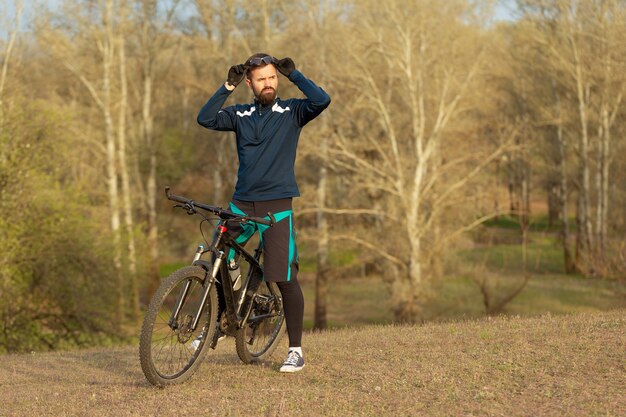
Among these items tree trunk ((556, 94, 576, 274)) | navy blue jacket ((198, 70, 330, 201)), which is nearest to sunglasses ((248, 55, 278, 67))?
navy blue jacket ((198, 70, 330, 201))

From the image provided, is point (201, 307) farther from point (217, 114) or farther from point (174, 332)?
point (217, 114)

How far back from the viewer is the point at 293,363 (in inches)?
247

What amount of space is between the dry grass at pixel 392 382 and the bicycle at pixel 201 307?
0.23 metres

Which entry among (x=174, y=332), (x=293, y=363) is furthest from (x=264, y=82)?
(x=293, y=363)

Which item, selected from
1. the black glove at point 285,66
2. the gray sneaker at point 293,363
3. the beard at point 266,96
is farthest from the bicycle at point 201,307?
the black glove at point 285,66

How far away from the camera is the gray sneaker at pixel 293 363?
20.5 feet

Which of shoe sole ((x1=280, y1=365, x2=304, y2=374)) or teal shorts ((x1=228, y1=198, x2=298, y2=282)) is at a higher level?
teal shorts ((x1=228, y1=198, x2=298, y2=282))

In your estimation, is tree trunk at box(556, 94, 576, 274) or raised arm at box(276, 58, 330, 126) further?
tree trunk at box(556, 94, 576, 274)

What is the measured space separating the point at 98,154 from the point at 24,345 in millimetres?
18221

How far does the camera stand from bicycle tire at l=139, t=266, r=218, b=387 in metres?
5.48

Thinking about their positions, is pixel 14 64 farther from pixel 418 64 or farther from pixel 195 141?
pixel 195 141

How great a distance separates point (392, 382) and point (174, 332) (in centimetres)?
166

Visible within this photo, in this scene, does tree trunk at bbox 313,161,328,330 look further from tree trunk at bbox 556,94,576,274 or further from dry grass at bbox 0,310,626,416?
dry grass at bbox 0,310,626,416

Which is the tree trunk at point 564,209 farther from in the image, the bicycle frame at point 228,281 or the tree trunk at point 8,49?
the bicycle frame at point 228,281
